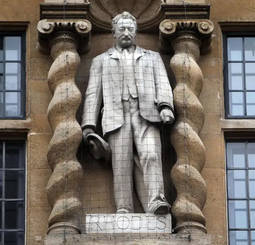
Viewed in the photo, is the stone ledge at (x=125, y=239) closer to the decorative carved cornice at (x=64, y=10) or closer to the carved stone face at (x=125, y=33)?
the carved stone face at (x=125, y=33)

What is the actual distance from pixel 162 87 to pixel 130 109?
0.45m

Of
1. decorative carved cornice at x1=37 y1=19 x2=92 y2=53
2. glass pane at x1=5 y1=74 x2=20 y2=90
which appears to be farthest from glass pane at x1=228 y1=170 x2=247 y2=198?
glass pane at x1=5 y1=74 x2=20 y2=90

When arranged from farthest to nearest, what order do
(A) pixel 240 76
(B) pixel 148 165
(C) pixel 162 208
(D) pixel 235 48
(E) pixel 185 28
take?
(D) pixel 235 48
(A) pixel 240 76
(E) pixel 185 28
(B) pixel 148 165
(C) pixel 162 208

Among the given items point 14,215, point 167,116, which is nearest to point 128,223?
point 167,116

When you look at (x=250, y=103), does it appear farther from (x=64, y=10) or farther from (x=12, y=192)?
(x=12, y=192)

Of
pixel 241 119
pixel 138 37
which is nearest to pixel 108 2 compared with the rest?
pixel 138 37

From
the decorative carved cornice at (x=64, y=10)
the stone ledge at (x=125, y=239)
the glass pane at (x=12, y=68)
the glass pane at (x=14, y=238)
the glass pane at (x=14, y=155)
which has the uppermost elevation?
the decorative carved cornice at (x=64, y=10)

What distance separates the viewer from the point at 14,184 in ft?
77.9

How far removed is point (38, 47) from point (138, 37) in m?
1.18

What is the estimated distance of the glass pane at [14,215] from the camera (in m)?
23.5

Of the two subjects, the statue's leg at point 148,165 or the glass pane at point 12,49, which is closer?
the statue's leg at point 148,165

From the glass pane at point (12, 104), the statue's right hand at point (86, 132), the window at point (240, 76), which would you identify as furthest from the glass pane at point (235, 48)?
the glass pane at point (12, 104)

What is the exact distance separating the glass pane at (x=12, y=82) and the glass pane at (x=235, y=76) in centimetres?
247

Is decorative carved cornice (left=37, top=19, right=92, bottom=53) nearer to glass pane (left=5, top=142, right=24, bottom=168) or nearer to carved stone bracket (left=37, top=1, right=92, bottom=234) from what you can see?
carved stone bracket (left=37, top=1, right=92, bottom=234)
